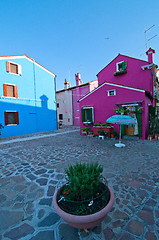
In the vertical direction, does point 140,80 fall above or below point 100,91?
above

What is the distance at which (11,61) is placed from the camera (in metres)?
11.6

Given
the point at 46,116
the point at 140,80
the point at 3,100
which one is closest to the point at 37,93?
the point at 46,116

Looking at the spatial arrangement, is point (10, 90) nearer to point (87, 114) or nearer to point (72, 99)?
point (87, 114)

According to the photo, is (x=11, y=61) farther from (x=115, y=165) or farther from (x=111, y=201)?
(x=111, y=201)

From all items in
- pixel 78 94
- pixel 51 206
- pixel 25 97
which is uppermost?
pixel 78 94

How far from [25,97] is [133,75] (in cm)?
1179

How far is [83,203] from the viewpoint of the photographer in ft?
5.78

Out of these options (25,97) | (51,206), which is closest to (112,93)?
(51,206)

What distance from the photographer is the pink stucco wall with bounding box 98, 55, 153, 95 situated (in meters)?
10.6

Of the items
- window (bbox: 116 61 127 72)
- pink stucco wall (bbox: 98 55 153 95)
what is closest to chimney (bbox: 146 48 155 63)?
pink stucco wall (bbox: 98 55 153 95)

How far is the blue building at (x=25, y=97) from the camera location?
11.1 m

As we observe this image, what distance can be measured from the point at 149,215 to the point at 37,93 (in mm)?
14537

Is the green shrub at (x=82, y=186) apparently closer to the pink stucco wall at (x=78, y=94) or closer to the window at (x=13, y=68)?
the window at (x=13, y=68)

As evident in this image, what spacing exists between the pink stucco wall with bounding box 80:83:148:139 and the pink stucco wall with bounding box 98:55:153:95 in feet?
12.1
